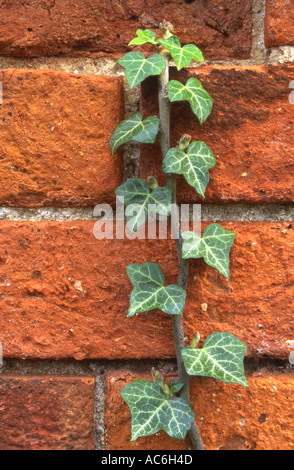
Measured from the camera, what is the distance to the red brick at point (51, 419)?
0.59 m

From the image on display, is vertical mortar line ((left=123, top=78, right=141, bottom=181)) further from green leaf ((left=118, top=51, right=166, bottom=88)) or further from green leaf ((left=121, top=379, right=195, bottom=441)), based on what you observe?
green leaf ((left=121, top=379, right=195, bottom=441))

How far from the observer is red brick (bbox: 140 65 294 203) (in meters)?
0.59

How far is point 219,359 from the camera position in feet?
1.78

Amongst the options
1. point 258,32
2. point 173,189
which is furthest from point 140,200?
point 258,32

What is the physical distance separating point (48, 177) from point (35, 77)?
13 centimetres

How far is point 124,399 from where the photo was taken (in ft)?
1.77

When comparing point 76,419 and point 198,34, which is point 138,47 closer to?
point 198,34

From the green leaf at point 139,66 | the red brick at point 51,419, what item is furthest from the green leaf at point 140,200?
the red brick at point 51,419

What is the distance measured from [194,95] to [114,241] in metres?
0.20

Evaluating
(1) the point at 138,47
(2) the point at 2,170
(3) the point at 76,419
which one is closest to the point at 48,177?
(2) the point at 2,170

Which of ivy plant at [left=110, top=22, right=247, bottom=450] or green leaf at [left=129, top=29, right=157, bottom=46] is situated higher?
green leaf at [left=129, top=29, right=157, bottom=46]

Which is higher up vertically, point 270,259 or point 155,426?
point 270,259

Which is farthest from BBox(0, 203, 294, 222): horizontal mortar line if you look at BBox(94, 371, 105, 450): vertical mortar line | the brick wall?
BBox(94, 371, 105, 450): vertical mortar line

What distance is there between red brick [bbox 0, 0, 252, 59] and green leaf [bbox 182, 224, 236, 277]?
0.24 m
